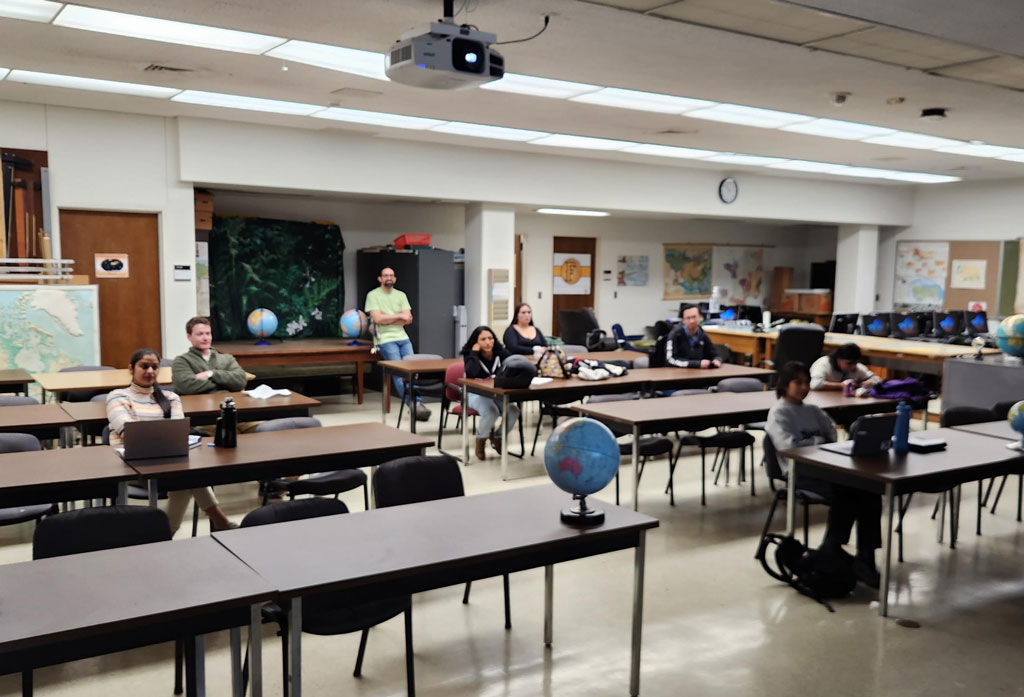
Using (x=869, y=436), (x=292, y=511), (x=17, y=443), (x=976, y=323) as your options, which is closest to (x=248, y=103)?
(x=17, y=443)

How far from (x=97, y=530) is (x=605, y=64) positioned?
4469mm

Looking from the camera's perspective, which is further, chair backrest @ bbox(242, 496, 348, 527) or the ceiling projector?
the ceiling projector

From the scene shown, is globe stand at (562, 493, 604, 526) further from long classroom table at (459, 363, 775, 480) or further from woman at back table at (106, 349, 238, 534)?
long classroom table at (459, 363, 775, 480)

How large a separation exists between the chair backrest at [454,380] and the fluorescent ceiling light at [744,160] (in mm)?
5185

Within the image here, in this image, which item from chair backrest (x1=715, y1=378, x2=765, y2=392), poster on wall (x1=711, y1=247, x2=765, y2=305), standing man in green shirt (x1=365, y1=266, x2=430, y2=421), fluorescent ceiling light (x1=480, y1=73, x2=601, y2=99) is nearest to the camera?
fluorescent ceiling light (x1=480, y1=73, x2=601, y2=99)

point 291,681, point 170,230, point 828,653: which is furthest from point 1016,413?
point 170,230

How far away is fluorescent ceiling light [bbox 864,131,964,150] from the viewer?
9.06 m

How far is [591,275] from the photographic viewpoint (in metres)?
15.0

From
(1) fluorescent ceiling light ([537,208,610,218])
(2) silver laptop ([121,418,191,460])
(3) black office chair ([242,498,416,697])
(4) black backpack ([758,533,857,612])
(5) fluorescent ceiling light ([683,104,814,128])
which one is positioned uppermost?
(5) fluorescent ceiling light ([683,104,814,128])

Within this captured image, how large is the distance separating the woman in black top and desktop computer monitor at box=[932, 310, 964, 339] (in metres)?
7.94

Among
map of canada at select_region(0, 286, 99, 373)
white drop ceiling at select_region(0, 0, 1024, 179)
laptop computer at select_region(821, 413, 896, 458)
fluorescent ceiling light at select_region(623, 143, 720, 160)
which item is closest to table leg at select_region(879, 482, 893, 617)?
laptop computer at select_region(821, 413, 896, 458)

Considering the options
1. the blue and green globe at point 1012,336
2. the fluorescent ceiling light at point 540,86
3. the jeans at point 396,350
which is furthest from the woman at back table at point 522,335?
the blue and green globe at point 1012,336

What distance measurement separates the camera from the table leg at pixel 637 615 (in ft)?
11.2

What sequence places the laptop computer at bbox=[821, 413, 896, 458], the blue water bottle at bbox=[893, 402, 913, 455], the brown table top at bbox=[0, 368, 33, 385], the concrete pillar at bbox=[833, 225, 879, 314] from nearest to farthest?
the laptop computer at bbox=[821, 413, 896, 458] → the blue water bottle at bbox=[893, 402, 913, 455] → the brown table top at bbox=[0, 368, 33, 385] → the concrete pillar at bbox=[833, 225, 879, 314]
